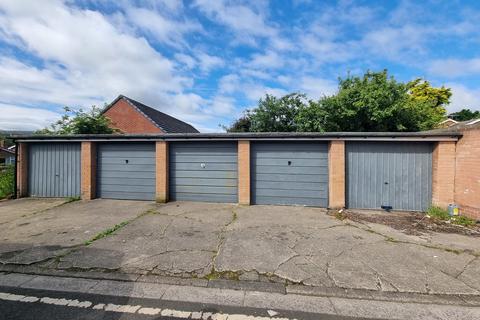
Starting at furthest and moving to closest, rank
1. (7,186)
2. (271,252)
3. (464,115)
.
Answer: (464,115) → (7,186) → (271,252)

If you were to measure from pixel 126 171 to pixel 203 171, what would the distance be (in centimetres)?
279

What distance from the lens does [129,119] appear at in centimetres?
2086

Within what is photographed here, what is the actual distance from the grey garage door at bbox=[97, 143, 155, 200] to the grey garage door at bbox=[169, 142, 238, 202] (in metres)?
0.82

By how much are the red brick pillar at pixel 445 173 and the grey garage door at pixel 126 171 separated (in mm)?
8805

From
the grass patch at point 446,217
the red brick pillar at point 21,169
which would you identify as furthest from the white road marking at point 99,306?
the red brick pillar at point 21,169

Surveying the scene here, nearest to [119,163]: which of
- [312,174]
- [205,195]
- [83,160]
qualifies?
[83,160]

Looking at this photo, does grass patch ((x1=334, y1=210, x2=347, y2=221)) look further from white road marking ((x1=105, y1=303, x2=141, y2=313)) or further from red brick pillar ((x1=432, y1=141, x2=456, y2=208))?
white road marking ((x1=105, y1=303, x2=141, y2=313))

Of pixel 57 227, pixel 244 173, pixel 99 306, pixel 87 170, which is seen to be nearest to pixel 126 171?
pixel 87 170

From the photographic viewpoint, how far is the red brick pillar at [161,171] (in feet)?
26.8

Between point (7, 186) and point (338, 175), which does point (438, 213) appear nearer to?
point (338, 175)

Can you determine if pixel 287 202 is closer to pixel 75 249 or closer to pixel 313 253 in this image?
pixel 313 253

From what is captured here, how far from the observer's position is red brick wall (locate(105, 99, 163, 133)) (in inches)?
798

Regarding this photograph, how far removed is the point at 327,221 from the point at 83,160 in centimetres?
823

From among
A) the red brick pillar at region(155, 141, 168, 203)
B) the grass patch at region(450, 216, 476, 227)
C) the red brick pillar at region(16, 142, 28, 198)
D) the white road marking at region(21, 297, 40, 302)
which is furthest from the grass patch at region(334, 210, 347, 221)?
the red brick pillar at region(16, 142, 28, 198)
